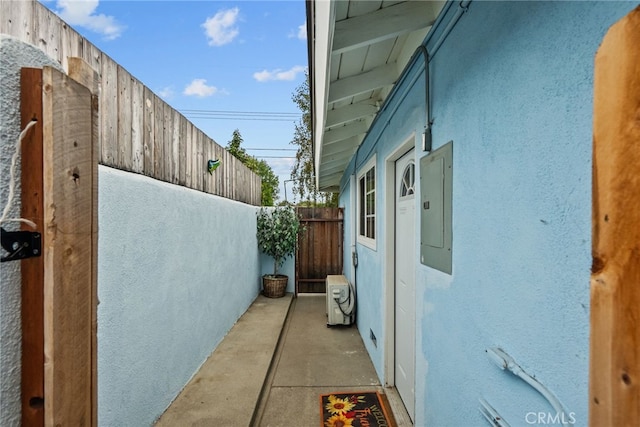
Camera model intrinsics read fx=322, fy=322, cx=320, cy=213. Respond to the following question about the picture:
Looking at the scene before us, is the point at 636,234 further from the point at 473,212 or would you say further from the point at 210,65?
the point at 210,65

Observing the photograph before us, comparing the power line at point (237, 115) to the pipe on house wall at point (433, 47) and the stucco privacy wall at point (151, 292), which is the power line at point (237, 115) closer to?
the stucco privacy wall at point (151, 292)

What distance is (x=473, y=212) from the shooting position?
146 cm

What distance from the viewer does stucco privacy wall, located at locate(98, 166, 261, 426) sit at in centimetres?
194

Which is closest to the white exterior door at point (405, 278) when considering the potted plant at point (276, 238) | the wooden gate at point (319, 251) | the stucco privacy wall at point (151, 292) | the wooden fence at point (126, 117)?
the stucco privacy wall at point (151, 292)

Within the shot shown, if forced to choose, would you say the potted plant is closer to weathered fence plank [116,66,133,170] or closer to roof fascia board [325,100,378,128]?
roof fascia board [325,100,378,128]

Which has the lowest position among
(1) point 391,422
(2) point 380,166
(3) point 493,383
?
(1) point 391,422

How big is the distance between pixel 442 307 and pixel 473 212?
0.65 metres

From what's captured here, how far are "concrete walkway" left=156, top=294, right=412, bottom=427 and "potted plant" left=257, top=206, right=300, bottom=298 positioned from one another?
4.70 ft

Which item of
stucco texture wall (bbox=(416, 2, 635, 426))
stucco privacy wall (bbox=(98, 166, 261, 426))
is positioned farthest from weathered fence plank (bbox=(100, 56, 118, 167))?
stucco texture wall (bbox=(416, 2, 635, 426))

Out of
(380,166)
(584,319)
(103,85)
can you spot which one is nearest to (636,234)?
(584,319)

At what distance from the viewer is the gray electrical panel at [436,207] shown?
172 cm

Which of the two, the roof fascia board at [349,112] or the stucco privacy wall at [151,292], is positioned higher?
the roof fascia board at [349,112]

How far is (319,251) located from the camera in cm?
800

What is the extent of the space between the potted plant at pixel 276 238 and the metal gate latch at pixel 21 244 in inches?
248
